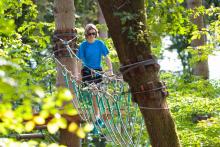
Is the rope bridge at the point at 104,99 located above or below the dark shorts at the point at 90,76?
below

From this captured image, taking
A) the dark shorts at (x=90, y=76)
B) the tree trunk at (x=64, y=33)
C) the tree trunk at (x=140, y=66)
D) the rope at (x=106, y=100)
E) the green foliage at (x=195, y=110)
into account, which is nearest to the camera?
the tree trunk at (x=140, y=66)

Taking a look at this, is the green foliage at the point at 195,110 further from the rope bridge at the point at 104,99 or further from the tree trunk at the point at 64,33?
the rope bridge at the point at 104,99

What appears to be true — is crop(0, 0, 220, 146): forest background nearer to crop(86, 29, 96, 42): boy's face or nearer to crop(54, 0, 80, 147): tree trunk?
crop(54, 0, 80, 147): tree trunk

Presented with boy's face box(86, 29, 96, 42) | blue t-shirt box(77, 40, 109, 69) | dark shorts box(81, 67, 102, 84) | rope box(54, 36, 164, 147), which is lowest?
rope box(54, 36, 164, 147)

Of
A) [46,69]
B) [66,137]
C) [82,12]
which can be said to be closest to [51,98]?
[66,137]

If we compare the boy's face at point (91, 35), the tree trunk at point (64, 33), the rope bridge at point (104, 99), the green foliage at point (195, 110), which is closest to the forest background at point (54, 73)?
the green foliage at point (195, 110)

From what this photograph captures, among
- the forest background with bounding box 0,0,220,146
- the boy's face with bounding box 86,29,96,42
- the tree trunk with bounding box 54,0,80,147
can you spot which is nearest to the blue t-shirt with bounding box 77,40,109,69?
the boy's face with bounding box 86,29,96,42

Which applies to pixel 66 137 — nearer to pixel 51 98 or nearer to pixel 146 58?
pixel 146 58

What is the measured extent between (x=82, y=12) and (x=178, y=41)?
6.15 meters

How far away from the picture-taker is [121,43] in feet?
11.6

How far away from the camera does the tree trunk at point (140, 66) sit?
11.5 ft

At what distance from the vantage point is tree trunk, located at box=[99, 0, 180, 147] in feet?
11.5

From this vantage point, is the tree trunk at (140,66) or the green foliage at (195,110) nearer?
the tree trunk at (140,66)

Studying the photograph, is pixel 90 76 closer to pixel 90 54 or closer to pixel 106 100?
pixel 90 54
